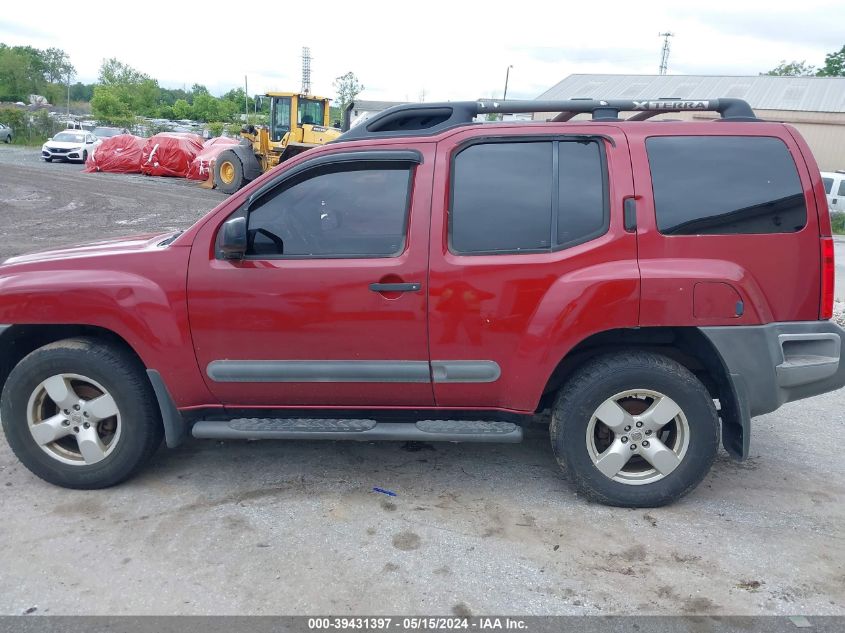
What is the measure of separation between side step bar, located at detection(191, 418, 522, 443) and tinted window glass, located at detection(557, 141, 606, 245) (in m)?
1.05

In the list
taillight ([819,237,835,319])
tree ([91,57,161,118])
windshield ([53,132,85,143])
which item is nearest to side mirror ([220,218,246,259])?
taillight ([819,237,835,319])

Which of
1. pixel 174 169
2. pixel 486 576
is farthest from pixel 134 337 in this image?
pixel 174 169

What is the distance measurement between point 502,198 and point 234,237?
4.54 feet

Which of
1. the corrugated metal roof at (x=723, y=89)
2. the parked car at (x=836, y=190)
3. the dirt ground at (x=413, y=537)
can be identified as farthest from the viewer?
the corrugated metal roof at (x=723, y=89)

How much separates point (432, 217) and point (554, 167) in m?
0.69

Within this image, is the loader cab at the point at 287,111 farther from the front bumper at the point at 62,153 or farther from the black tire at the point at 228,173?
the front bumper at the point at 62,153

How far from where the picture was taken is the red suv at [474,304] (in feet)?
12.1

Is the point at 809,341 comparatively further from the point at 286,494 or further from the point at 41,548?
the point at 41,548

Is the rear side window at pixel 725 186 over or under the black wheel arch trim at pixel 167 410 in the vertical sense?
over

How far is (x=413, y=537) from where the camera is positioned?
359 centimetres

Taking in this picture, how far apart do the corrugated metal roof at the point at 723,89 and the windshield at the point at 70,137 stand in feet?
87.3

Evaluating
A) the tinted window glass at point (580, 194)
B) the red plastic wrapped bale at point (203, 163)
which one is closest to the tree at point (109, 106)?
the red plastic wrapped bale at point (203, 163)

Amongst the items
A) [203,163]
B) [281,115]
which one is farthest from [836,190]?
[203,163]

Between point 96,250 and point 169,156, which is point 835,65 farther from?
point 96,250
